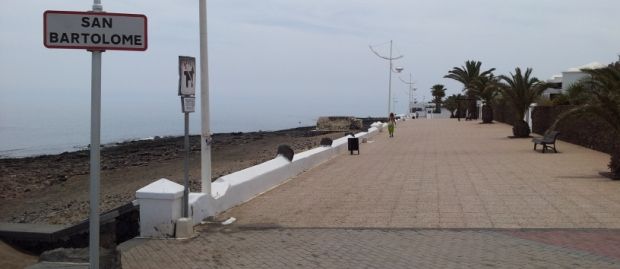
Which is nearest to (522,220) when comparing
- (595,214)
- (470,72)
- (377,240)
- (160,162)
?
(595,214)

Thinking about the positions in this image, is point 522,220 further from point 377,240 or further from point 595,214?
point 377,240

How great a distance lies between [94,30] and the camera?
4922 millimetres

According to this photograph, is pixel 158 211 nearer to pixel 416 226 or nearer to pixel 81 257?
pixel 81 257

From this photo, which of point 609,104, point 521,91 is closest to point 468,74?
point 521,91

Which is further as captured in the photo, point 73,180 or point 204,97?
point 73,180

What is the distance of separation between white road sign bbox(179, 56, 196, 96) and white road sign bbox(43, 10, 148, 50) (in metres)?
2.79

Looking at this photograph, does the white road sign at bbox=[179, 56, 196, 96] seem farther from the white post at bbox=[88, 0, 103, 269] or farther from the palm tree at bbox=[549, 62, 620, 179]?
the palm tree at bbox=[549, 62, 620, 179]

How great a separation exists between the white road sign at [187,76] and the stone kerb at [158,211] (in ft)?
4.15

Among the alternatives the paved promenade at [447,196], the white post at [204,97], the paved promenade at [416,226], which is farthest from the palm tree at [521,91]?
the white post at [204,97]

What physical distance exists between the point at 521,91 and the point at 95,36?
94.2 ft

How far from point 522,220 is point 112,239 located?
5.49 meters

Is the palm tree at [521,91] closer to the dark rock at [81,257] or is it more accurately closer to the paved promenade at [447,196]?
the paved promenade at [447,196]

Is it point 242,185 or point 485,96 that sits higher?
point 485,96

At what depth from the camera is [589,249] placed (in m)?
7.32
